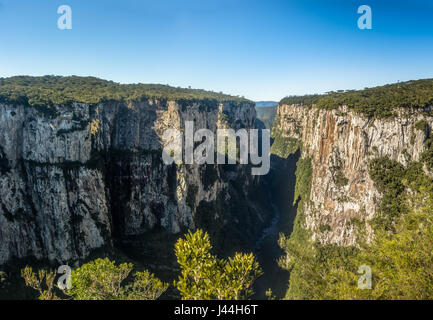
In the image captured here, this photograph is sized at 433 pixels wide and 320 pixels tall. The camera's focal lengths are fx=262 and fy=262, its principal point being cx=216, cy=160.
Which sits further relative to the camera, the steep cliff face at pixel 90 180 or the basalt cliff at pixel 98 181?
the basalt cliff at pixel 98 181

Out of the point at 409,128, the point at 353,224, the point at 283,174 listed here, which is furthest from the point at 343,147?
the point at 283,174

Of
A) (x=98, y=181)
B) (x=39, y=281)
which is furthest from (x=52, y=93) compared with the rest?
(x=39, y=281)

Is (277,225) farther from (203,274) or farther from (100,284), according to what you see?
(203,274)

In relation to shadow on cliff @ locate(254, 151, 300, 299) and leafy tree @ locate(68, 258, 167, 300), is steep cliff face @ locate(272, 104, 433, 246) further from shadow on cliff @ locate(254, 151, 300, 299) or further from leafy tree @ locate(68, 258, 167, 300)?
leafy tree @ locate(68, 258, 167, 300)

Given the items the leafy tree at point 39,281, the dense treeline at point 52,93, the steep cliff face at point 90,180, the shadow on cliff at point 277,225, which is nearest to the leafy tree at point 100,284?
the leafy tree at point 39,281

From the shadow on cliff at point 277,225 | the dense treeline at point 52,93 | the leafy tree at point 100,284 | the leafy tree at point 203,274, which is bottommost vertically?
the shadow on cliff at point 277,225

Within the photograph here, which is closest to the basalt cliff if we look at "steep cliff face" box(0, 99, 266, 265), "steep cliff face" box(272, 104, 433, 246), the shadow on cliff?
"steep cliff face" box(0, 99, 266, 265)

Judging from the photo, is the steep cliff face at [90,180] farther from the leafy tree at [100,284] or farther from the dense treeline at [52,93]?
the leafy tree at [100,284]

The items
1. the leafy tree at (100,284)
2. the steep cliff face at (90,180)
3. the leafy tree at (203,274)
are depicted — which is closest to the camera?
the leafy tree at (203,274)
